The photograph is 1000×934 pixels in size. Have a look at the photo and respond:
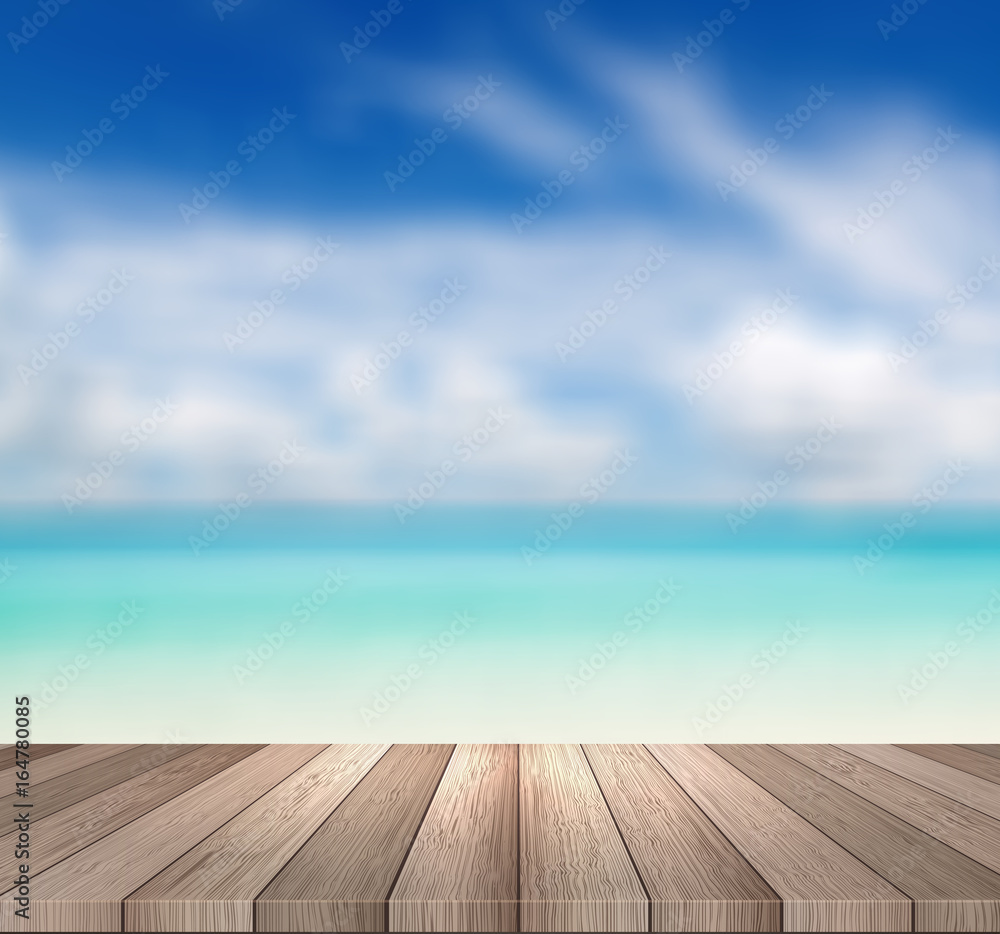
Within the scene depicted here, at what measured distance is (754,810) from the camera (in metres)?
1.76

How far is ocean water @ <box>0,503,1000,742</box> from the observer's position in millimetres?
3812

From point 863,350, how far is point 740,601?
1479mm

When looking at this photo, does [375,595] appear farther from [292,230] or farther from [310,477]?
[292,230]

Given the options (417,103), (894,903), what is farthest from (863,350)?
(894,903)
